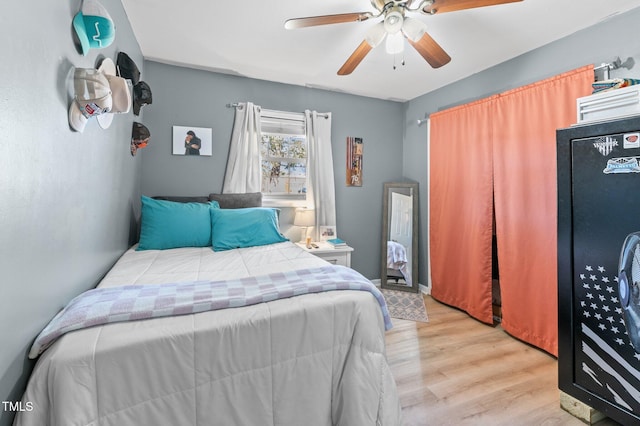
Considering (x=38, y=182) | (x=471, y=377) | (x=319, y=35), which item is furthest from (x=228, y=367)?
(x=319, y=35)

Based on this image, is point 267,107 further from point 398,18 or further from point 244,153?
point 398,18

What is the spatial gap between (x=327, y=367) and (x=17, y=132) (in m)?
1.36

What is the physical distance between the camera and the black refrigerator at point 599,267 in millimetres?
1363

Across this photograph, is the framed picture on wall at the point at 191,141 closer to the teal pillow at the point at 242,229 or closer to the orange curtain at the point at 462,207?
the teal pillow at the point at 242,229

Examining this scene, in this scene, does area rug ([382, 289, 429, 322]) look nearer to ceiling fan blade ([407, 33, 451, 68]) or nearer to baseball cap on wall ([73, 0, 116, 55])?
ceiling fan blade ([407, 33, 451, 68])

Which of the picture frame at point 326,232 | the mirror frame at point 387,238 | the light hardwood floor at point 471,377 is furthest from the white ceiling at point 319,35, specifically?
the light hardwood floor at point 471,377

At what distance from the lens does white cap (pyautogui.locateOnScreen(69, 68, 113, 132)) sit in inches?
47.3

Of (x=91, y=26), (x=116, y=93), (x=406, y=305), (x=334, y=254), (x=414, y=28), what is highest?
(x=414, y=28)

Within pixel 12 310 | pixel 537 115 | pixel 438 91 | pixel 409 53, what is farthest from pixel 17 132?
pixel 438 91

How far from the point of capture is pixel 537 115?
2.28 m

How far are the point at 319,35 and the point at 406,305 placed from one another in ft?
8.96

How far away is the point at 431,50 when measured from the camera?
1904mm

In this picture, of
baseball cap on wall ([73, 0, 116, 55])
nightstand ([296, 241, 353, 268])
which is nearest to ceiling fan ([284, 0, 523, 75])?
baseball cap on wall ([73, 0, 116, 55])

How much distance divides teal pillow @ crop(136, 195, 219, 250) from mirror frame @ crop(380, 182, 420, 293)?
2190 mm
